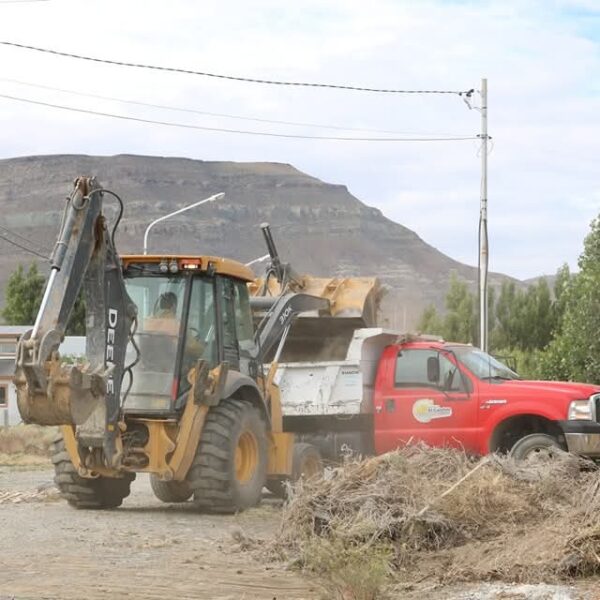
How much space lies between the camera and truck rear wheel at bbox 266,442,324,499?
16.5m

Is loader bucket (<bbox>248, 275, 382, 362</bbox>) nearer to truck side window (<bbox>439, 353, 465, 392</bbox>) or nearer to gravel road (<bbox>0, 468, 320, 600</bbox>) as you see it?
truck side window (<bbox>439, 353, 465, 392</bbox>)

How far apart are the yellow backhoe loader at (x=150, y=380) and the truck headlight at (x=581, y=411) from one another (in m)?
3.50

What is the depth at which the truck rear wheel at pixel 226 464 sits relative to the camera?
14734 millimetres

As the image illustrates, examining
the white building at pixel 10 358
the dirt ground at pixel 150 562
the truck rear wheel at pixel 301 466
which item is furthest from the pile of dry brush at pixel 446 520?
the white building at pixel 10 358

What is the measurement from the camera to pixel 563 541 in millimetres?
10367

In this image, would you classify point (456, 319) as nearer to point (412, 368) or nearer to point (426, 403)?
point (412, 368)

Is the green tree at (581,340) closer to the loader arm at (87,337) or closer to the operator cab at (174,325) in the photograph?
the operator cab at (174,325)

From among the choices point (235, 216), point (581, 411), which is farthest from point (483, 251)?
point (235, 216)

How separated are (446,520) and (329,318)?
6965 millimetres

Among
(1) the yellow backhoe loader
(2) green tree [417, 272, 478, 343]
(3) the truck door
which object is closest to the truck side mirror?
(3) the truck door

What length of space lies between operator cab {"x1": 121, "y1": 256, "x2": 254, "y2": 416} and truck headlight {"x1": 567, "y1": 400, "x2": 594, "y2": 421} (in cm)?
421

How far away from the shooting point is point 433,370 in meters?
17.4

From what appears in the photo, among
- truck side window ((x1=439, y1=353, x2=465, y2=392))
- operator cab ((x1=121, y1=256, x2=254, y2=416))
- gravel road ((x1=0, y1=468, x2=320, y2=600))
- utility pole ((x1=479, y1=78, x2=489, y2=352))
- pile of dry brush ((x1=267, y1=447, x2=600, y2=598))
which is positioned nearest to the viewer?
gravel road ((x1=0, y1=468, x2=320, y2=600))

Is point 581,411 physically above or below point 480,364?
below
